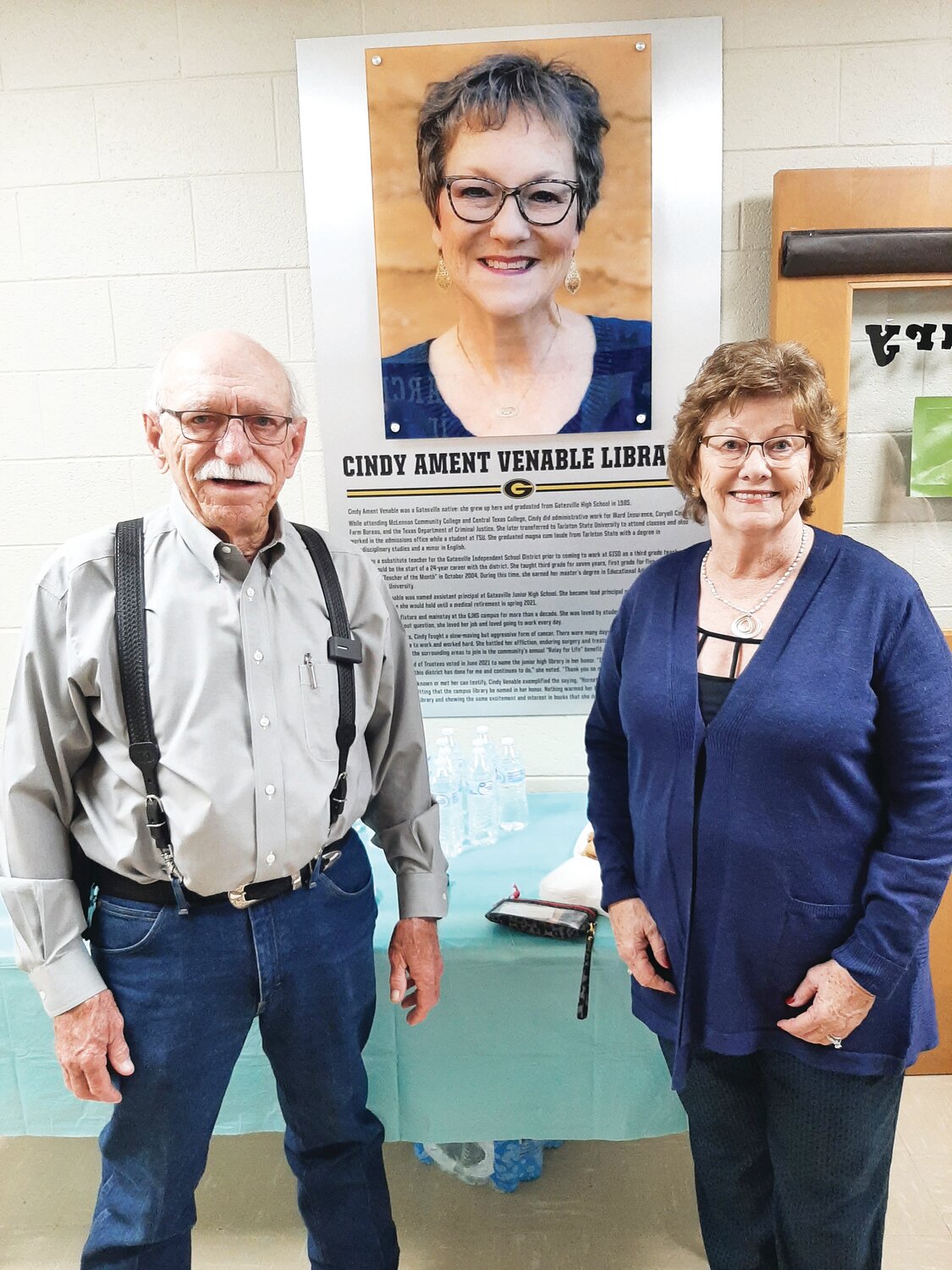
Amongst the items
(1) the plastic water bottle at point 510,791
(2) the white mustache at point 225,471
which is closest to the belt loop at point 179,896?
(2) the white mustache at point 225,471

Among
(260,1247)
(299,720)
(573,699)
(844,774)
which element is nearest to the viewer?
(844,774)

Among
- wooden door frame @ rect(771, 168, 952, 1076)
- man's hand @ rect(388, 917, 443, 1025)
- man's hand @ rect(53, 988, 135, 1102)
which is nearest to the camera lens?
man's hand @ rect(53, 988, 135, 1102)

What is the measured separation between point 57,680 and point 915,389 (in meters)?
1.90

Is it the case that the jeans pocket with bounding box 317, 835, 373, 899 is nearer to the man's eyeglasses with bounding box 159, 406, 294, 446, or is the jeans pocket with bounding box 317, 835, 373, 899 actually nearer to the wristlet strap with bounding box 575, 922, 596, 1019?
the wristlet strap with bounding box 575, 922, 596, 1019

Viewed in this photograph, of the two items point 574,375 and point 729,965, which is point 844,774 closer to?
point 729,965

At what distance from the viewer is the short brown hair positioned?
120cm

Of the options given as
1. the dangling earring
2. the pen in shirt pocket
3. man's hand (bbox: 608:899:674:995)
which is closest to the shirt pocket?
the pen in shirt pocket

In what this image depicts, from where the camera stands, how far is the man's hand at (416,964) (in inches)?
57.7

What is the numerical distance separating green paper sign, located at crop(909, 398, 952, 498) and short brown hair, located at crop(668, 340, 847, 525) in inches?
33.5

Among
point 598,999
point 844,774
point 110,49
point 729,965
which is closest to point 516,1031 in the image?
point 598,999

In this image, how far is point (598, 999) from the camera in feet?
5.25

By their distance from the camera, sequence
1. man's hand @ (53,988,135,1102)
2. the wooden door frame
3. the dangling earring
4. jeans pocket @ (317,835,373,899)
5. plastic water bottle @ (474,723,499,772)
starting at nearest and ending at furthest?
man's hand @ (53,988,135,1102)
jeans pocket @ (317,835,373,899)
the wooden door frame
the dangling earring
plastic water bottle @ (474,723,499,772)

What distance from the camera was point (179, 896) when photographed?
121 cm

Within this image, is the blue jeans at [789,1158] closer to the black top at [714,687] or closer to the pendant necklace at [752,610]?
the black top at [714,687]
